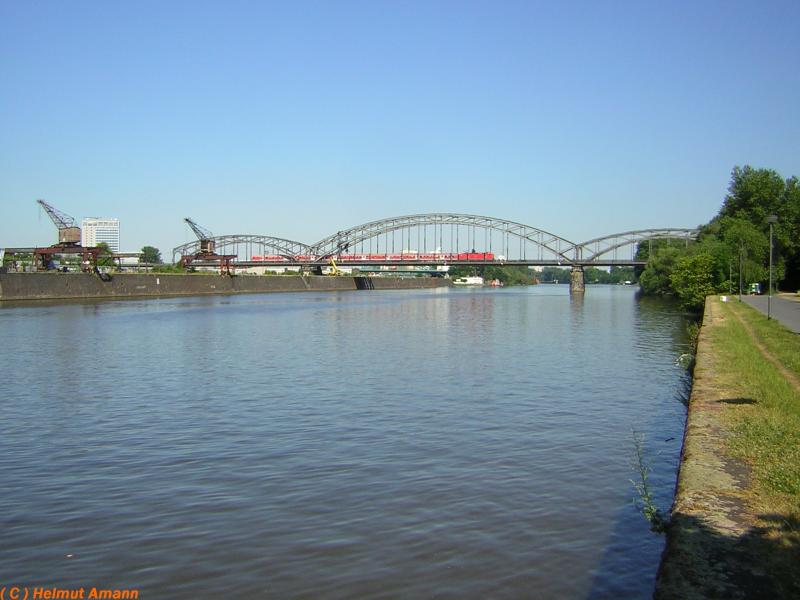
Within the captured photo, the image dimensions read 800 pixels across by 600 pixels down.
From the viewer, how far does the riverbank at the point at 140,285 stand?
6581 cm

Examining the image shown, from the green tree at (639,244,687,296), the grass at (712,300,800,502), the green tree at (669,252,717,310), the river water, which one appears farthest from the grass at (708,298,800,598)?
the green tree at (639,244,687,296)

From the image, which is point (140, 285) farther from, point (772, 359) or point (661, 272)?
point (772, 359)

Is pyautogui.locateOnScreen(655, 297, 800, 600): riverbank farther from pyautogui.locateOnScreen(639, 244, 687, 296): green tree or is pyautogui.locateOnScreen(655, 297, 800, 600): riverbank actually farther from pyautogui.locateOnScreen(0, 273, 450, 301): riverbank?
pyautogui.locateOnScreen(639, 244, 687, 296): green tree

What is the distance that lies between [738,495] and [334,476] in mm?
5394

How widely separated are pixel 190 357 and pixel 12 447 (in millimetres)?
13400

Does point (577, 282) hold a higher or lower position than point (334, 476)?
higher

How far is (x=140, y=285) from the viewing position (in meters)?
85.5

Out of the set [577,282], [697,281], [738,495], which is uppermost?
[697,281]

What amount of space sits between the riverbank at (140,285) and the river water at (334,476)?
47564 millimetres

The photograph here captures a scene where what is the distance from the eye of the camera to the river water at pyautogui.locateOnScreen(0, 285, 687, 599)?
23.7ft

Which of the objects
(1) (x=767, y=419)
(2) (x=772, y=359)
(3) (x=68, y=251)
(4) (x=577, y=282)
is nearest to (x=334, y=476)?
(1) (x=767, y=419)

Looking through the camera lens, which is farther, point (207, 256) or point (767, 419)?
point (207, 256)

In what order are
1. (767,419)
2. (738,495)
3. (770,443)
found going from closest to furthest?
(738,495)
(770,443)
(767,419)

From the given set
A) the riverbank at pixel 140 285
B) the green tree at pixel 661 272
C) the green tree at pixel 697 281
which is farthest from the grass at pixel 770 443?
the green tree at pixel 661 272
